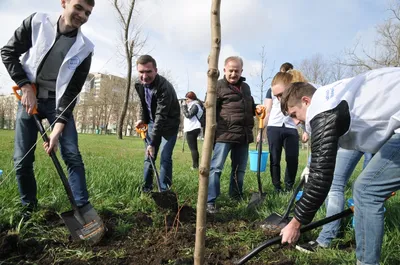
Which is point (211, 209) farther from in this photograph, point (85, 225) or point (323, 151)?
point (323, 151)

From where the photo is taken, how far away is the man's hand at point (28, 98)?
2385mm

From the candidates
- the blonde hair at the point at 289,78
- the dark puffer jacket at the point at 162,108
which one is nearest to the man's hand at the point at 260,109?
the blonde hair at the point at 289,78

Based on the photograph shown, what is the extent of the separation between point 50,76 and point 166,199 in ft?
4.69

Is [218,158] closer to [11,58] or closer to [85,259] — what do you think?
[85,259]

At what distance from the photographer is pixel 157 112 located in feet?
11.7

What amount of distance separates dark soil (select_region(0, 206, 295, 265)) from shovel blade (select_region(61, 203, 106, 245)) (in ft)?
0.18

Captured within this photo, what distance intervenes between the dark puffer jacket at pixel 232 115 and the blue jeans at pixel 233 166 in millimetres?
109

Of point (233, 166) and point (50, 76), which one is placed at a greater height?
point (50, 76)

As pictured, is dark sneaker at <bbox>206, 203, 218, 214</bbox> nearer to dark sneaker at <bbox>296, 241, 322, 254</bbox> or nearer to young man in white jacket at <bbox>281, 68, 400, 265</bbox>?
dark sneaker at <bbox>296, 241, 322, 254</bbox>

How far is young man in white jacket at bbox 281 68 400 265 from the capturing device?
5.41 ft

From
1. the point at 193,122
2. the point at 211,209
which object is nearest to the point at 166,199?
the point at 211,209

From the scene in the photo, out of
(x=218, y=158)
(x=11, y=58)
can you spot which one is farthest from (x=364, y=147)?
(x=11, y=58)

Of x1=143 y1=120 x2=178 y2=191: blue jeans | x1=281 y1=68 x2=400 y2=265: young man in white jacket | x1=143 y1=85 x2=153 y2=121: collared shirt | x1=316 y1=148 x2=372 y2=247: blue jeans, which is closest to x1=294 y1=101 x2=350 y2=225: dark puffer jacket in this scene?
x1=281 y1=68 x2=400 y2=265: young man in white jacket

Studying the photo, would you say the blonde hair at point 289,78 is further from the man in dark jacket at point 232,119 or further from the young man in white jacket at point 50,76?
the young man in white jacket at point 50,76
